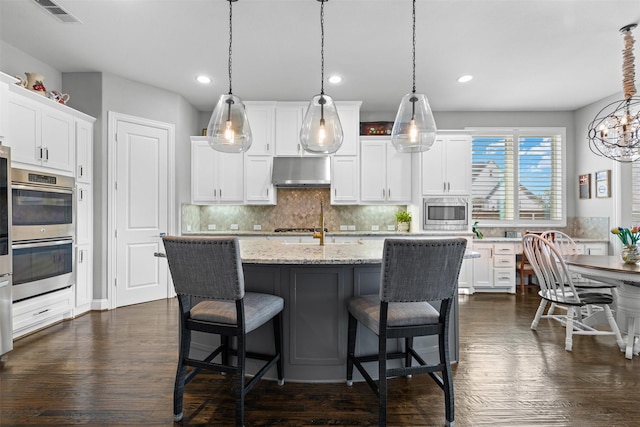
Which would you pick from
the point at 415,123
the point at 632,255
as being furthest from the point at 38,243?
the point at 632,255

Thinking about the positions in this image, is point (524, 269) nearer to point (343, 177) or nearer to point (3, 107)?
point (343, 177)

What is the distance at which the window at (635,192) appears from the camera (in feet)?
14.8

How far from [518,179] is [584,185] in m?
0.93

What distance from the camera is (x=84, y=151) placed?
3.90 meters

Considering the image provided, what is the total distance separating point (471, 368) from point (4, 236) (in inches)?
142

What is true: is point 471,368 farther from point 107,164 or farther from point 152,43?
point 107,164

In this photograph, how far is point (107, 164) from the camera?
4109 mm

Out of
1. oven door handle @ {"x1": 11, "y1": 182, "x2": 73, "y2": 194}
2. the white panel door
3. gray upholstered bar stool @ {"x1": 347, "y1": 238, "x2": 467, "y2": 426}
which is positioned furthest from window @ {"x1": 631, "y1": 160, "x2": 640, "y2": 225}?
oven door handle @ {"x1": 11, "y1": 182, "x2": 73, "y2": 194}

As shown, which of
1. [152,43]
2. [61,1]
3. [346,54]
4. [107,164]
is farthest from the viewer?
[107,164]

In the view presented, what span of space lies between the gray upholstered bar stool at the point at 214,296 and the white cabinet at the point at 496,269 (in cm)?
400

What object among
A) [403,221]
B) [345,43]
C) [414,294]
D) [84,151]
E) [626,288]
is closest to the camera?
[414,294]

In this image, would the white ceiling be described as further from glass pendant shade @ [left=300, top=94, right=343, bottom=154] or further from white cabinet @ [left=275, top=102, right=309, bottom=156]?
glass pendant shade @ [left=300, top=94, right=343, bottom=154]

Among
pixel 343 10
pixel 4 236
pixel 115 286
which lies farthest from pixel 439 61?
pixel 115 286

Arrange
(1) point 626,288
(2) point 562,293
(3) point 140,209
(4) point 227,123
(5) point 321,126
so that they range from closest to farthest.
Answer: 1. (5) point 321,126
2. (4) point 227,123
3. (1) point 626,288
4. (2) point 562,293
5. (3) point 140,209
